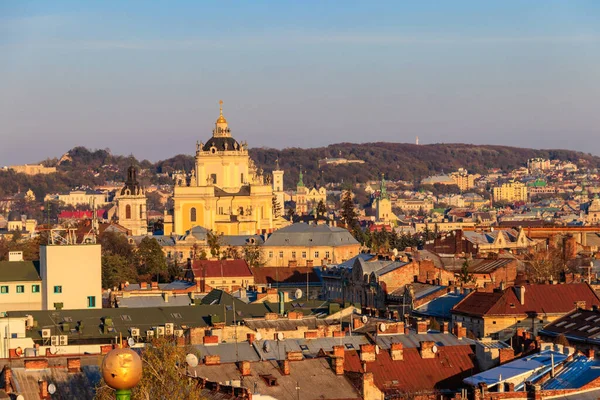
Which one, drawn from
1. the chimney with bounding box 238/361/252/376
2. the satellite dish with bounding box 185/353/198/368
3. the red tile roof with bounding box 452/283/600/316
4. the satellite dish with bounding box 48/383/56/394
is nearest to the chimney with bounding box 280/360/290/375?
the chimney with bounding box 238/361/252/376

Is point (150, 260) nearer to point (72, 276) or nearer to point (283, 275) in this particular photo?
point (283, 275)

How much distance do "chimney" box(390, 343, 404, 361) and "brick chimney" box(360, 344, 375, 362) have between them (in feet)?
1.49

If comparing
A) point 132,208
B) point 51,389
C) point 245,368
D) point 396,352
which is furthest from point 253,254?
point 51,389

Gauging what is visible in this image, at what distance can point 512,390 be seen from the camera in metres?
33.7

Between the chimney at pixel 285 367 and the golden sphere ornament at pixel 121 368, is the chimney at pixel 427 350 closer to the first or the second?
the chimney at pixel 285 367

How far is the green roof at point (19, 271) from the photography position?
6084 centimetres

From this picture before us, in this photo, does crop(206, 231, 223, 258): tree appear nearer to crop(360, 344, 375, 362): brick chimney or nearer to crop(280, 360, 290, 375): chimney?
crop(360, 344, 375, 362): brick chimney

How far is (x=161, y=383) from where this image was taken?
29.1m

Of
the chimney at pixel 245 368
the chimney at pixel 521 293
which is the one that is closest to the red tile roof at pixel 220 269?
the chimney at pixel 521 293

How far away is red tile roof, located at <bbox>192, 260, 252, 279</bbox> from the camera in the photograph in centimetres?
8688

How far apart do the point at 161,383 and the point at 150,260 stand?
239ft

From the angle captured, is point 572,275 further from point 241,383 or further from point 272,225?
point 272,225

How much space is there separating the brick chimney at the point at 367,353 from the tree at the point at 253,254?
68617 mm

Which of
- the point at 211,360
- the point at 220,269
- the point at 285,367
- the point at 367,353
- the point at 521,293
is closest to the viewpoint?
the point at 285,367
